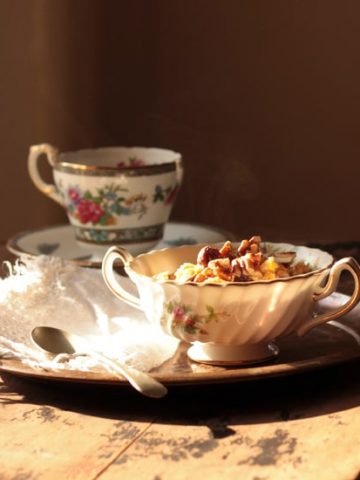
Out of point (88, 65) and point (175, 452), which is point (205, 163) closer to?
point (88, 65)

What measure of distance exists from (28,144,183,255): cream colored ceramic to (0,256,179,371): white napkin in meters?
0.15

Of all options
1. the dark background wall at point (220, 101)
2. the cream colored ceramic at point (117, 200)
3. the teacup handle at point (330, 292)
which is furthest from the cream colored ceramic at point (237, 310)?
the dark background wall at point (220, 101)

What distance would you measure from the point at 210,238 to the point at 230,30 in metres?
0.53

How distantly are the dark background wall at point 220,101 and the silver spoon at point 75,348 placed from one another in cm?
70

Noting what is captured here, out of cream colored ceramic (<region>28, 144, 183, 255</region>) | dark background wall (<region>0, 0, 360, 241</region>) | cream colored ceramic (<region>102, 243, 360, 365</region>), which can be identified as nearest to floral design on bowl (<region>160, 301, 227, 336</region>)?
cream colored ceramic (<region>102, 243, 360, 365</region>)

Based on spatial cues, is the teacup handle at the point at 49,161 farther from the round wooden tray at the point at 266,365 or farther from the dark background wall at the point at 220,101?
the round wooden tray at the point at 266,365

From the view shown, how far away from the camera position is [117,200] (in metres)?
1.10

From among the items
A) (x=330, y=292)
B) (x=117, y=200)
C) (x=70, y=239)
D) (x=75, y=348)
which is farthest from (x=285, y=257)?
(x=70, y=239)

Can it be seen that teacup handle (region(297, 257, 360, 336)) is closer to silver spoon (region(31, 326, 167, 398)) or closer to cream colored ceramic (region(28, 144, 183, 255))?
silver spoon (region(31, 326, 167, 398))

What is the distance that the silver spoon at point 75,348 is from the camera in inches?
26.9

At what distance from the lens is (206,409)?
2.36ft

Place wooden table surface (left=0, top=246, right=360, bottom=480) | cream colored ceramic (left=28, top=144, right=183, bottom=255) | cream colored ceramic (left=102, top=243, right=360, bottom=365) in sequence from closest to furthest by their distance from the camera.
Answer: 1. wooden table surface (left=0, top=246, right=360, bottom=480)
2. cream colored ceramic (left=102, top=243, right=360, bottom=365)
3. cream colored ceramic (left=28, top=144, right=183, bottom=255)

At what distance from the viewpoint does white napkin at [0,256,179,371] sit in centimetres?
77

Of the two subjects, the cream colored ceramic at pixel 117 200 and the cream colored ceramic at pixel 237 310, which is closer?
the cream colored ceramic at pixel 237 310
